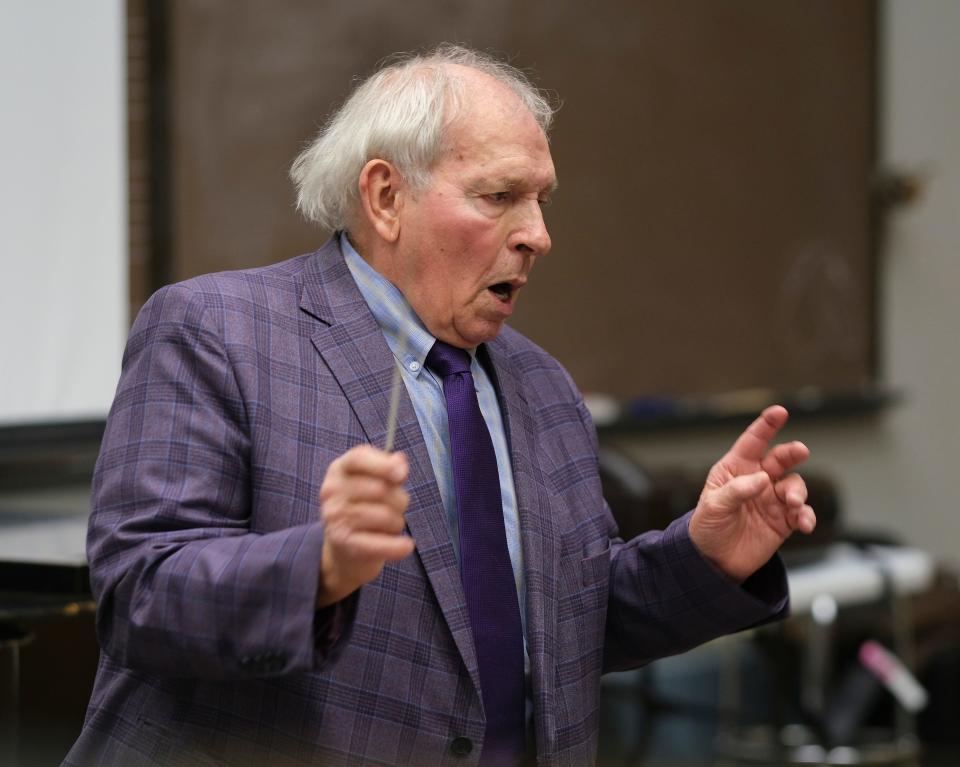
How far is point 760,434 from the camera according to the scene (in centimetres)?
160

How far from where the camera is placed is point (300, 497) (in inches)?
55.6

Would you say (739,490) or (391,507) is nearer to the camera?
(391,507)

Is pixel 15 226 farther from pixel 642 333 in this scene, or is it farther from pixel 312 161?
pixel 642 333

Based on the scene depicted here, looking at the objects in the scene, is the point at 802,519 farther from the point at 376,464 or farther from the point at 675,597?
the point at 376,464

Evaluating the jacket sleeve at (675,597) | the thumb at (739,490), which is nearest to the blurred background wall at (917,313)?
the jacket sleeve at (675,597)

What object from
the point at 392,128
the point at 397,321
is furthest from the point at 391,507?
the point at 392,128

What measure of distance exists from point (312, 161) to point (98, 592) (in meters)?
0.66

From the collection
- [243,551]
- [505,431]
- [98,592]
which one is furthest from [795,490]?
[98,592]

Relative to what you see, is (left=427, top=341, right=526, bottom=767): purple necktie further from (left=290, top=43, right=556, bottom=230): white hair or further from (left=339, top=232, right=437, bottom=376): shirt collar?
(left=290, top=43, right=556, bottom=230): white hair

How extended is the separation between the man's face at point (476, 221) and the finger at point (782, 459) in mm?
375

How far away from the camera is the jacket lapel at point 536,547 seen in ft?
5.01

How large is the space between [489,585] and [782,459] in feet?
1.33

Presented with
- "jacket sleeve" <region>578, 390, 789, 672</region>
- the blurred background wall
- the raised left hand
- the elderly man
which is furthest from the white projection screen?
the blurred background wall

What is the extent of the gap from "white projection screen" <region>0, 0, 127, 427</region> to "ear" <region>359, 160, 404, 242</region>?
1331 millimetres
